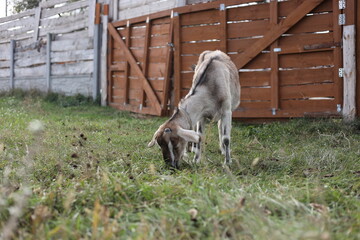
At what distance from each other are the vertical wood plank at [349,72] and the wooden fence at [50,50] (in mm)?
8103

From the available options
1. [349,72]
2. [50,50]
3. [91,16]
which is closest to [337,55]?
[349,72]

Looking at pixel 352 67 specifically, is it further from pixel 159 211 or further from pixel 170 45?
pixel 159 211

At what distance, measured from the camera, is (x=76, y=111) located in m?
12.0

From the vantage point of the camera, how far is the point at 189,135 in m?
4.83

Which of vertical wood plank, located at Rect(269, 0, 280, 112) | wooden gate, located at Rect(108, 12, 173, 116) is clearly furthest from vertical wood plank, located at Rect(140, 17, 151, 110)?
vertical wood plank, located at Rect(269, 0, 280, 112)

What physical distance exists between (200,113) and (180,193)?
8.38 ft

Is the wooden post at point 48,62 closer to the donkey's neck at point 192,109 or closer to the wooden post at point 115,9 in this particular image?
the wooden post at point 115,9

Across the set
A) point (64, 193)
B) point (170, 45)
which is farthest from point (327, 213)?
point (170, 45)

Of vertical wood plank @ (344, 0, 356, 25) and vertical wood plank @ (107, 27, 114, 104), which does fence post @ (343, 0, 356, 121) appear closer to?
vertical wood plank @ (344, 0, 356, 25)

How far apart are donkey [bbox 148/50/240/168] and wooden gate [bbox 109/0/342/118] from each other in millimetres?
2142

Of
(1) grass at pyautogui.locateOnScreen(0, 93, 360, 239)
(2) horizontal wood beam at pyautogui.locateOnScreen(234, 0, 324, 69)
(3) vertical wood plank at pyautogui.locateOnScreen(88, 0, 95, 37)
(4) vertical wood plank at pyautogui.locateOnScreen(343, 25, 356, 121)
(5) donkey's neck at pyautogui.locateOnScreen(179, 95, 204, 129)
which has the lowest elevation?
(1) grass at pyautogui.locateOnScreen(0, 93, 360, 239)

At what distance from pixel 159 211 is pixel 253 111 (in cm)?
628

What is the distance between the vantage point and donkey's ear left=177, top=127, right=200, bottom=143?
4809 millimetres

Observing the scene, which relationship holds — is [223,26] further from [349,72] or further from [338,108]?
[338,108]
